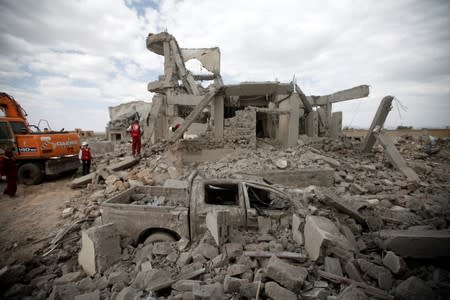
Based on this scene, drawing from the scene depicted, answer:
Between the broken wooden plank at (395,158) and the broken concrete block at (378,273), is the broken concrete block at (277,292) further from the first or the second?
the broken wooden plank at (395,158)

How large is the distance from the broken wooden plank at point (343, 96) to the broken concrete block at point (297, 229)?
9.77 meters

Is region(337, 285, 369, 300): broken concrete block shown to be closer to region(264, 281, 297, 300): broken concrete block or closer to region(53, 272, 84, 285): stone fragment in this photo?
region(264, 281, 297, 300): broken concrete block

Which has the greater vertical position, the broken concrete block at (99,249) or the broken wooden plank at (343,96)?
the broken wooden plank at (343,96)

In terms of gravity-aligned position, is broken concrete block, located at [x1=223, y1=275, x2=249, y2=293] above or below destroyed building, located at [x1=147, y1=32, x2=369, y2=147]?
below

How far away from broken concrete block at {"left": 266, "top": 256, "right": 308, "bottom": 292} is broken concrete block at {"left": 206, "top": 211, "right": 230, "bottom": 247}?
916 millimetres

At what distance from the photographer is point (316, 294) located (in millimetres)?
2387

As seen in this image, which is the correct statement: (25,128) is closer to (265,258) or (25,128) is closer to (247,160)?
(247,160)

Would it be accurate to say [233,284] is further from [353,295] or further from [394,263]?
[394,263]

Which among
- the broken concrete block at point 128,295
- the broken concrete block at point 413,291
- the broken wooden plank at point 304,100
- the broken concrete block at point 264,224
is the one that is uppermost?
the broken wooden plank at point 304,100

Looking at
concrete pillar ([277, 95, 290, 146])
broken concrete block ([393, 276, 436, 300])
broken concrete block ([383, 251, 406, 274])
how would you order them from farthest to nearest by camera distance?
concrete pillar ([277, 95, 290, 146]) < broken concrete block ([383, 251, 406, 274]) < broken concrete block ([393, 276, 436, 300])

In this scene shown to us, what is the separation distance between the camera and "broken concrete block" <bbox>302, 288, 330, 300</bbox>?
7.71 ft

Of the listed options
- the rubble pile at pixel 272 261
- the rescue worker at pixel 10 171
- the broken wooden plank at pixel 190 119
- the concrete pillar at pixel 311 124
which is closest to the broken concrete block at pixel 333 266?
the rubble pile at pixel 272 261

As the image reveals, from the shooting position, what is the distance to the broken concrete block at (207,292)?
88.7 inches

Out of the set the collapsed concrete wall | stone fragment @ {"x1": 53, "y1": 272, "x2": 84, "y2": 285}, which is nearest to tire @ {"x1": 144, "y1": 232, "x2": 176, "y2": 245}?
stone fragment @ {"x1": 53, "y1": 272, "x2": 84, "y2": 285}
